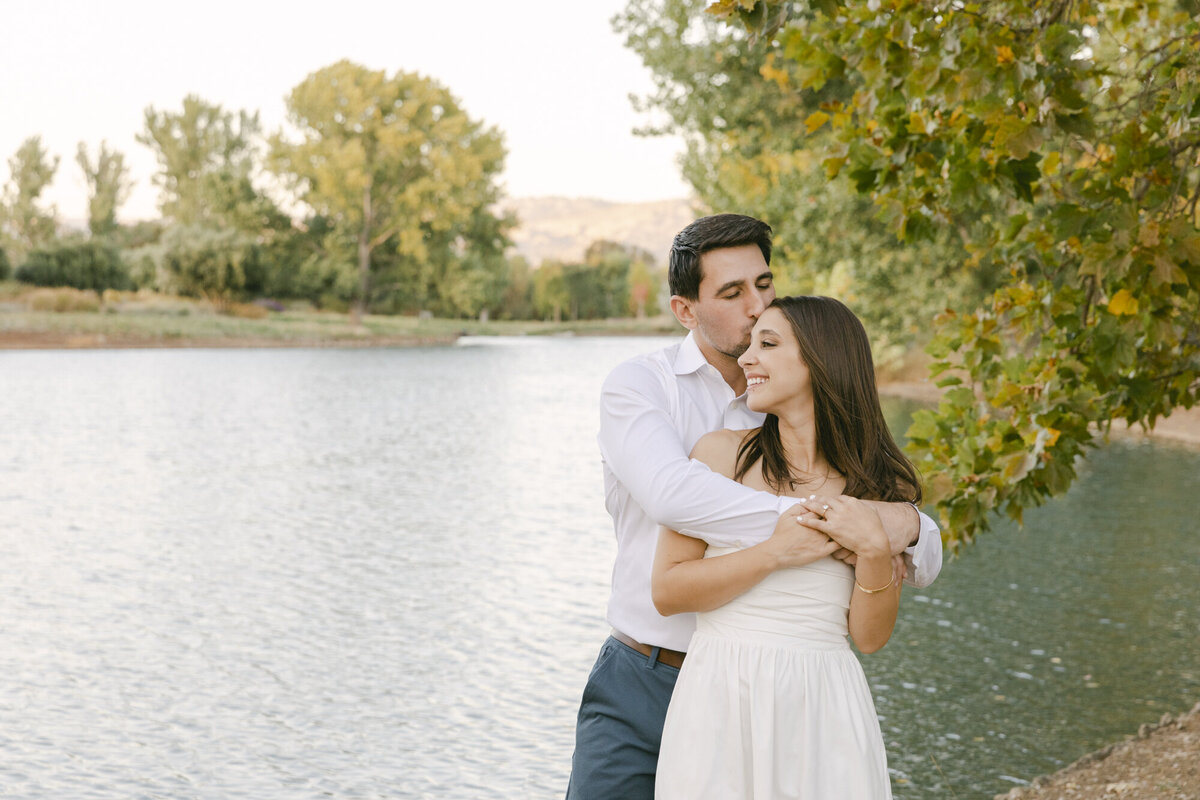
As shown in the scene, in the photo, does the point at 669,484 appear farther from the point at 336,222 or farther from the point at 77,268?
the point at 336,222

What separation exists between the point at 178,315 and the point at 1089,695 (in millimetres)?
58175

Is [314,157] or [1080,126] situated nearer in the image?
[1080,126]

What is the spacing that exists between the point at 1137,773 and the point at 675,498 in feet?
13.9

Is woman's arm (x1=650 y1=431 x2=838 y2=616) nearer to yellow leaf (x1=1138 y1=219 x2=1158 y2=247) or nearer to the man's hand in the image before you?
the man's hand

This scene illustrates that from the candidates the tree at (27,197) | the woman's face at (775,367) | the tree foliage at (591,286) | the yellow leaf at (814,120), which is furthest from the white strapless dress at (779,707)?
the tree foliage at (591,286)

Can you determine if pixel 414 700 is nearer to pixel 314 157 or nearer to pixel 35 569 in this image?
pixel 35 569

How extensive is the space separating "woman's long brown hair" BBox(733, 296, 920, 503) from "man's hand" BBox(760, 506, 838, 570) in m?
0.18

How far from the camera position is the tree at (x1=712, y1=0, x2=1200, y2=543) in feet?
15.6

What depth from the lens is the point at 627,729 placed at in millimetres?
2934

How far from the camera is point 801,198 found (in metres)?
20.4

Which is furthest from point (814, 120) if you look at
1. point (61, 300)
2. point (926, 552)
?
point (61, 300)

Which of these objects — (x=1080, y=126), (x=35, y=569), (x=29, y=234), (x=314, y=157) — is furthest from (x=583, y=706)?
(x=29, y=234)

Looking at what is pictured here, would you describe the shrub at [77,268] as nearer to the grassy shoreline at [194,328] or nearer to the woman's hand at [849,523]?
the grassy shoreline at [194,328]

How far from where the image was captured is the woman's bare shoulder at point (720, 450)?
2738mm
